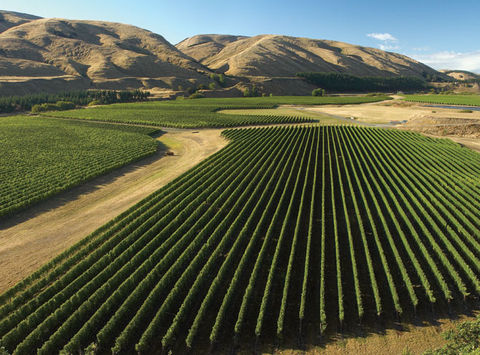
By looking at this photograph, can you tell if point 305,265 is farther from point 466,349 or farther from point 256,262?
point 466,349

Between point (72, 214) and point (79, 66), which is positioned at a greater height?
point (79, 66)

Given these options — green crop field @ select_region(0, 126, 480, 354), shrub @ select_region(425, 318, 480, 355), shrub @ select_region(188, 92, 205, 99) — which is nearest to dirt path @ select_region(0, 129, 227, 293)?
green crop field @ select_region(0, 126, 480, 354)

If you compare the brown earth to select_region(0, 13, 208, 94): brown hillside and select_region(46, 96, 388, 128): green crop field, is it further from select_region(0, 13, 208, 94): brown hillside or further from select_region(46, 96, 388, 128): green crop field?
select_region(0, 13, 208, 94): brown hillside

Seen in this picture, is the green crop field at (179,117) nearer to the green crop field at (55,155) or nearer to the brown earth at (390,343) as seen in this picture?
the green crop field at (55,155)

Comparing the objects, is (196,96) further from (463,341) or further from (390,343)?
(463,341)

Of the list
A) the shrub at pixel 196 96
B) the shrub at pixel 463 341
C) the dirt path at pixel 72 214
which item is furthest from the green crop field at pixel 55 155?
the shrub at pixel 196 96

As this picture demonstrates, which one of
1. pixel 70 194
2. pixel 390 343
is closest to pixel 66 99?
pixel 70 194

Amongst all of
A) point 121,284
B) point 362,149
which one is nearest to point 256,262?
point 121,284
